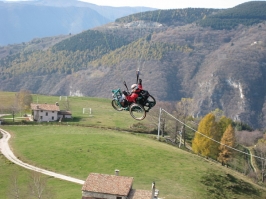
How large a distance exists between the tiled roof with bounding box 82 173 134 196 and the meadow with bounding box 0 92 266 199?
842cm

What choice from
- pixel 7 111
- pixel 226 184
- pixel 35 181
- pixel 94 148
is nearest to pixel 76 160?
pixel 94 148

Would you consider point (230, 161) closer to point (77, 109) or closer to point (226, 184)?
point (226, 184)

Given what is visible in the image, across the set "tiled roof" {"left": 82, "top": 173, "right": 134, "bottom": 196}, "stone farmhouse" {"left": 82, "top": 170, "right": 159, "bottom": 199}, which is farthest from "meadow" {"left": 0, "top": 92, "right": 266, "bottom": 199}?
"stone farmhouse" {"left": 82, "top": 170, "right": 159, "bottom": 199}

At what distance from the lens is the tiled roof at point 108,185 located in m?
48.2

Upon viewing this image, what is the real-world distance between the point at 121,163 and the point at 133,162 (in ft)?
8.44

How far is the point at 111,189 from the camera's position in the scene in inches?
1911

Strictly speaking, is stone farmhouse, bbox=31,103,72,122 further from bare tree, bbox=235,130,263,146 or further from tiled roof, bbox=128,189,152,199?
tiled roof, bbox=128,189,152,199

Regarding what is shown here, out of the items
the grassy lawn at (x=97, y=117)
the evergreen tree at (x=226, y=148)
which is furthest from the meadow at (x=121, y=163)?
the evergreen tree at (x=226, y=148)

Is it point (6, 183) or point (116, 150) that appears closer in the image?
point (6, 183)

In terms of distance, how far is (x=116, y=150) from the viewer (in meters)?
84.6

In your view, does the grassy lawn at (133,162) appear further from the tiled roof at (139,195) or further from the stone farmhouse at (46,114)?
the stone farmhouse at (46,114)

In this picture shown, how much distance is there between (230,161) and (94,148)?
138 ft

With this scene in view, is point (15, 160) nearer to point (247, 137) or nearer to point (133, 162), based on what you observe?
point (133, 162)

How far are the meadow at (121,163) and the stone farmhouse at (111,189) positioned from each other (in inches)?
337
